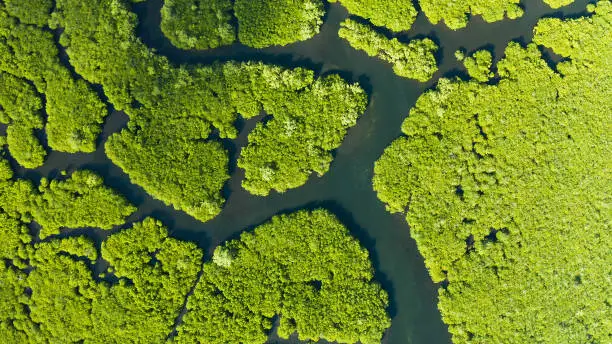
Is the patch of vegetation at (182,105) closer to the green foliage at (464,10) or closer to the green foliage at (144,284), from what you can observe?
the green foliage at (144,284)

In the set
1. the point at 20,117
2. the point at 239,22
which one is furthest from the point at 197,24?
the point at 20,117

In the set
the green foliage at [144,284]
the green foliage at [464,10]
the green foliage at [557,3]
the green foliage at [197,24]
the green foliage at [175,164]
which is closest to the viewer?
the green foliage at [144,284]

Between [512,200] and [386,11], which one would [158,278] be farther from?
[512,200]

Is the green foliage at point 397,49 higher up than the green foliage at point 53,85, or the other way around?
the green foliage at point 397,49

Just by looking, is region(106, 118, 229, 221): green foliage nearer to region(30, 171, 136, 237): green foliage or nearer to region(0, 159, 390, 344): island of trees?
region(30, 171, 136, 237): green foliage

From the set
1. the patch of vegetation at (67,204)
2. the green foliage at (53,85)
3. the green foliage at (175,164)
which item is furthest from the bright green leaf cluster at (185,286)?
the green foliage at (53,85)


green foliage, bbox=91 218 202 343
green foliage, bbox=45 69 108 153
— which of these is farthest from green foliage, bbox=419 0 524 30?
green foliage, bbox=45 69 108 153
